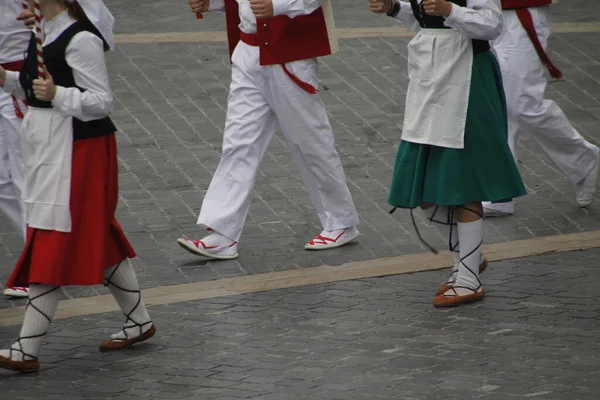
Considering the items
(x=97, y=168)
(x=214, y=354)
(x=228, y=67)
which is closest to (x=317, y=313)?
(x=214, y=354)

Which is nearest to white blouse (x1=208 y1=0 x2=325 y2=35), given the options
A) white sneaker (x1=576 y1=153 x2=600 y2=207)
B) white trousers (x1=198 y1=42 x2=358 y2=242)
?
white trousers (x1=198 y1=42 x2=358 y2=242)

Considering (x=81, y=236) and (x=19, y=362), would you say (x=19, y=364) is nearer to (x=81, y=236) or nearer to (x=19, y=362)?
(x=19, y=362)

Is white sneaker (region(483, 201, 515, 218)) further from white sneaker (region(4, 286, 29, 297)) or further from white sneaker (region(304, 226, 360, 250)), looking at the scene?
white sneaker (region(4, 286, 29, 297))

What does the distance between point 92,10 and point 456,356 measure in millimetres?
2216

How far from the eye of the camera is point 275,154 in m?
10.1

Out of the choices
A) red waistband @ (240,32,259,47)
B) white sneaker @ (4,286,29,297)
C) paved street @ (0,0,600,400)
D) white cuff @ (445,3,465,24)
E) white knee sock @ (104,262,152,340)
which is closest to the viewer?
paved street @ (0,0,600,400)

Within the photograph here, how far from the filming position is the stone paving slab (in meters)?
8.12

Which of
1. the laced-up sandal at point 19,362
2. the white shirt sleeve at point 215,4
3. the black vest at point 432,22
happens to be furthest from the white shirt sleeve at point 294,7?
the laced-up sandal at point 19,362

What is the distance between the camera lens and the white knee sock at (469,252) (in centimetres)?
697

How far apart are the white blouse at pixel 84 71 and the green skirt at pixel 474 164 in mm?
1667

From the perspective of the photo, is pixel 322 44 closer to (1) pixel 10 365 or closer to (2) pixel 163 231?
(2) pixel 163 231

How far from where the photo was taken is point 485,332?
6.54 metres

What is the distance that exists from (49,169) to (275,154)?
13.3 feet

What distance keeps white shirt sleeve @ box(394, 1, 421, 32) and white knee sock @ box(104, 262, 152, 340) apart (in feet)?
6.34
